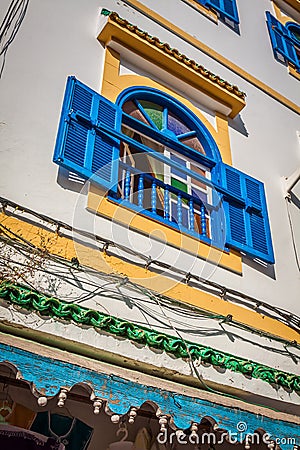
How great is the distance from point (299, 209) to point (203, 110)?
5.70 feet

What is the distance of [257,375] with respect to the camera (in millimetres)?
4031

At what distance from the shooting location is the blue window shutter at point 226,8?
7.44m

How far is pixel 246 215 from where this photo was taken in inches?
207

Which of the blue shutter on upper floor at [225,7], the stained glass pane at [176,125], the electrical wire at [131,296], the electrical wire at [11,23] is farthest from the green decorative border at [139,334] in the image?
the blue shutter on upper floor at [225,7]

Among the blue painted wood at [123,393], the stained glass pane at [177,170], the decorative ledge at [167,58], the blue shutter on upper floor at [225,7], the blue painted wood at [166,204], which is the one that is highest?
the blue shutter on upper floor at [225,7]

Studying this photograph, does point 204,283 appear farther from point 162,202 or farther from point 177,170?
point 177,170

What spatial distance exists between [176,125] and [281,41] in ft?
13.5

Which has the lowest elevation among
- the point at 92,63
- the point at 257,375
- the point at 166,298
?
the point at 257,375

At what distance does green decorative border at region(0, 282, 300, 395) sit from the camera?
3094 millimetres

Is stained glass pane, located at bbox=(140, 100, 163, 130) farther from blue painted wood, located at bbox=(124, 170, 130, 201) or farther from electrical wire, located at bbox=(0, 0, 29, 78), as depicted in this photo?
electrical wire, located at bbox=(0, 0, 29, 78)

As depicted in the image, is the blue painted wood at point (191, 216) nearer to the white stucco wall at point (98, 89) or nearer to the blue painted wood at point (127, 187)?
the white stucco wall at point (98, 89)

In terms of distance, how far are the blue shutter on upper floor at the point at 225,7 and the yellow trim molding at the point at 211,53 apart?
1074 mm

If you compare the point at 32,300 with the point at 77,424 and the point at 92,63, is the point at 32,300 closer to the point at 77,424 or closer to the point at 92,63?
the point at 77,424

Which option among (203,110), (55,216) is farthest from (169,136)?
(55,216)
